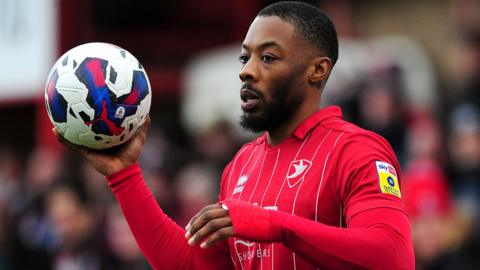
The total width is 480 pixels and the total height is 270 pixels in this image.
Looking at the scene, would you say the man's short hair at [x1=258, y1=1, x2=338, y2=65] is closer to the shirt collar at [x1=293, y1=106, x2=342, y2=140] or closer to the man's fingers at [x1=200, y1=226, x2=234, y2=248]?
the shirt collar at [x1=293, y1=106, x2=342, y2=140]

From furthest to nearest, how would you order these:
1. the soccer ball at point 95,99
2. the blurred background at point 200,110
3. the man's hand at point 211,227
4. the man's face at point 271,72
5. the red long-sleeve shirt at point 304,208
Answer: the blurred background at point 200,110 → the soccer ball at point 95,99 → the man's face at point 271,72 → the red long-sleeve shirt at point 304,208 → the man's hand at point 211,227

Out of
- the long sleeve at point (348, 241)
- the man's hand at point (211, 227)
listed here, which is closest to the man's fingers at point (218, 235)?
the man's hand at point (211, 227)

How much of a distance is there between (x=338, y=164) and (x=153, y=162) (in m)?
6.28

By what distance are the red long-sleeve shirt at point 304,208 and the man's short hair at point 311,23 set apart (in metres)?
0.29

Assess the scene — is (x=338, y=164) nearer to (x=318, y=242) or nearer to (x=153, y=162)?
(x=318, y=242)

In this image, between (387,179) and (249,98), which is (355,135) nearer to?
(387,179)

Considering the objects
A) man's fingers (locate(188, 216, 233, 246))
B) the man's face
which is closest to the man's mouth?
the man's face

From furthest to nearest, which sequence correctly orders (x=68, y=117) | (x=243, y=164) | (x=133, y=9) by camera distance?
(x=133, y=9) < (x=243, y=164) < (x=68, y=117)

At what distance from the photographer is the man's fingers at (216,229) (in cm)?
412

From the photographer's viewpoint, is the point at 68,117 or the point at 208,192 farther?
the point at 208,192

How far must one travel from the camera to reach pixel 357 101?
10328 millimetres

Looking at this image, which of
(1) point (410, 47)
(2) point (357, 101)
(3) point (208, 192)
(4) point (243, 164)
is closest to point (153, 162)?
(3) point (208, 192)

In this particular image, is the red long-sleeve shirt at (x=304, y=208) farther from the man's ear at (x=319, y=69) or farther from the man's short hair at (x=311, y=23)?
the man's short hair at (x=311, y=23)

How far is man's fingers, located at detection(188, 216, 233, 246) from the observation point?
412cm
